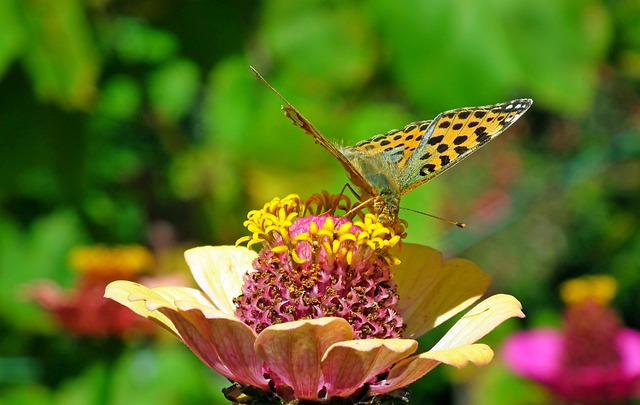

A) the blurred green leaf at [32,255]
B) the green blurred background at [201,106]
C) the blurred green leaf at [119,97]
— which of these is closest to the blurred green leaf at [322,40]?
the green blurred background at [201,106]

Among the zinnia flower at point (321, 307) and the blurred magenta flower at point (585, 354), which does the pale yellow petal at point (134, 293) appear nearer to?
the zinnia flower at point (321, 307)

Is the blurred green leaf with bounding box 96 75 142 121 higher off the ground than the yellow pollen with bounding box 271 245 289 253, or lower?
higher

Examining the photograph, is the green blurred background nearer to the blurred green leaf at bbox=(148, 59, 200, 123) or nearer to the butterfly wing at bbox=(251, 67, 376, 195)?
the blurred green leaf at bbox=(148, 59, 200, 123)

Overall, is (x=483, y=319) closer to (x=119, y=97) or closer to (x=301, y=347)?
(x=301, y=347)

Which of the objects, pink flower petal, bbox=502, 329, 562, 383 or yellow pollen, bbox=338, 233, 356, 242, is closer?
yellow pollen, bbox=338, 233, 356, 242

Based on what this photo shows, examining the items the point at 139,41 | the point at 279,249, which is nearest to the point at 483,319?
the point at 279,249

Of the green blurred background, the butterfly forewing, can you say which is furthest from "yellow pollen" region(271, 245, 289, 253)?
the green blurred background

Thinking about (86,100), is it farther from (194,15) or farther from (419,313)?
(419,313)
